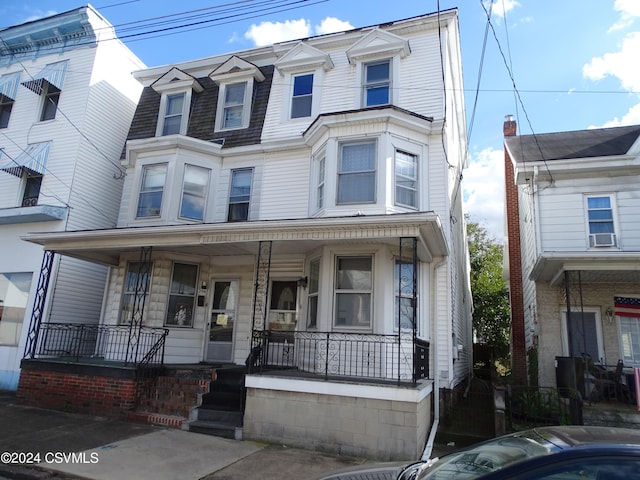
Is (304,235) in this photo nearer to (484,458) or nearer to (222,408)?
(222,408)

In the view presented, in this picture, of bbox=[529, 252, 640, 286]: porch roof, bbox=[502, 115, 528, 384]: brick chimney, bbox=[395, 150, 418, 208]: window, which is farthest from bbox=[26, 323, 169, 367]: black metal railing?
bbox=[502, 115, 528, 384]: brick chimney

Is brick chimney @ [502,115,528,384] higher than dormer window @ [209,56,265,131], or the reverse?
dormer window @ [209,56,265,131]

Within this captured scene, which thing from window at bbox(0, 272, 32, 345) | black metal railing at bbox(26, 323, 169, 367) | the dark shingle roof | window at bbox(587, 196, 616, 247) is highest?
the dark shingle roof

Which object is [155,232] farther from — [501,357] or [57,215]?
[501,357]

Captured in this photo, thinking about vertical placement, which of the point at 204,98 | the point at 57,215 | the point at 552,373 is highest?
the point at 204,98

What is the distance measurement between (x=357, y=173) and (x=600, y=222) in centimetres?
705

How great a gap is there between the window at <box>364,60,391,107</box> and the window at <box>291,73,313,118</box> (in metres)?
1.66

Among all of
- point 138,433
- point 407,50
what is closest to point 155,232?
point 138,433

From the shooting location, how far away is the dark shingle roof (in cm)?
1246

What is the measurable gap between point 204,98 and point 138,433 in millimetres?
9976

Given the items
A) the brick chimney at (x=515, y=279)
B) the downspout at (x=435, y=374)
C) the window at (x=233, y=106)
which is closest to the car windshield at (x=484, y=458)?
the downspout at (x=435, y=374)

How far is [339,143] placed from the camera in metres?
10.4

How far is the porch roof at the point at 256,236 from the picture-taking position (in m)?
7.84

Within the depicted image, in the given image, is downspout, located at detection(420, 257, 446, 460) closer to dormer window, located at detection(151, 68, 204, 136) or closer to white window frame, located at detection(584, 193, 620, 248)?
white window frame, located at detection(584, 193, 620, 248)
